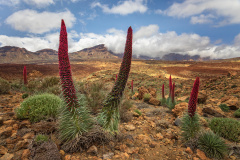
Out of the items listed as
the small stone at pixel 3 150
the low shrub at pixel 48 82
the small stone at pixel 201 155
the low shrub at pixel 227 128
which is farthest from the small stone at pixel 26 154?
the low shrub at pixel 48 82

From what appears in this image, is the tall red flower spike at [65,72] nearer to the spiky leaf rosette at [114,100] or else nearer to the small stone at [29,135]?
the spiky leaf rosette at [114,100]

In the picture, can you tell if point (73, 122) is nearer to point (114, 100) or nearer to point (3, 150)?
point (114, 100)

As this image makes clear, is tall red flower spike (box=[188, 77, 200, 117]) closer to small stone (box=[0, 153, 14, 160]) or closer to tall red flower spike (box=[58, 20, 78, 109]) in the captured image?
tall red flower spike (box=[58, 20, 78, 109])

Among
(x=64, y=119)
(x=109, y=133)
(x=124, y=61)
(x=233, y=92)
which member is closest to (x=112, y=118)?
(x=109, y=133)

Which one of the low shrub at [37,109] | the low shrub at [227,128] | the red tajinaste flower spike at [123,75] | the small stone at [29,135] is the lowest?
the low shrub at [227,128]

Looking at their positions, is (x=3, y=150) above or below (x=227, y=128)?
above

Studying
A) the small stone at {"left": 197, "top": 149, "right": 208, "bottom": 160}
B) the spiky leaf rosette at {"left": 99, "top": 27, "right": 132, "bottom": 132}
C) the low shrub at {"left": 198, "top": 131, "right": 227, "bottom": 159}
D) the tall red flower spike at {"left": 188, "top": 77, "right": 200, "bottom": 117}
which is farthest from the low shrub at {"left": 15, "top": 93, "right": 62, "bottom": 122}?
the low shrub at {"left": 198, "top": 131, "right": 227, "bottom": 159}

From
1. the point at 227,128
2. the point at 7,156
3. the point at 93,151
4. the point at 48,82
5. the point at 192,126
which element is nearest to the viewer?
the point at 7,156

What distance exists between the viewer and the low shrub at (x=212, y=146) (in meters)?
3.16

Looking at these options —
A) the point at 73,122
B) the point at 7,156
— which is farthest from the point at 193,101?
the point at 7,156

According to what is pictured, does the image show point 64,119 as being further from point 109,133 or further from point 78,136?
point 109,133

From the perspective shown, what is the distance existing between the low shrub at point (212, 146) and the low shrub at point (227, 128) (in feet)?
4.85

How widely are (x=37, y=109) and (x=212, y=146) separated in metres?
4.76

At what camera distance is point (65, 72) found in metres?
2.32
